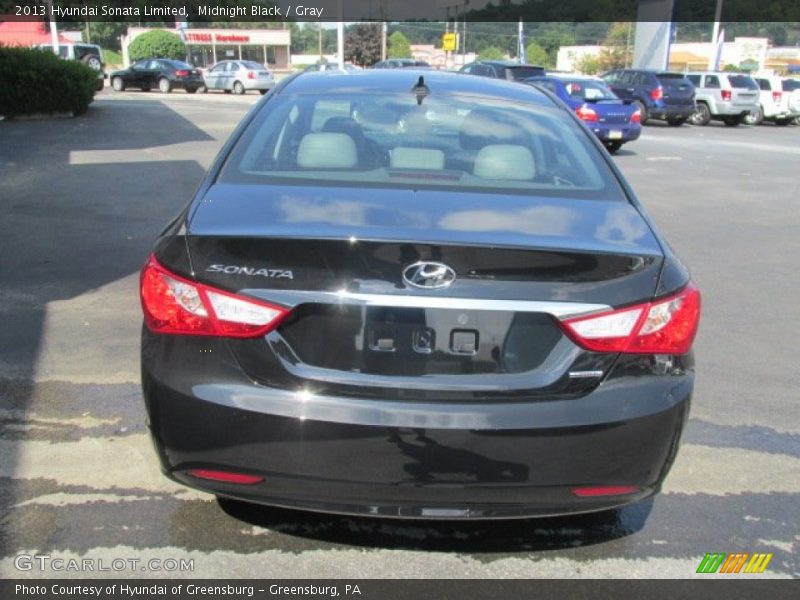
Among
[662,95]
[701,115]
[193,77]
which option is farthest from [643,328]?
[193,77]

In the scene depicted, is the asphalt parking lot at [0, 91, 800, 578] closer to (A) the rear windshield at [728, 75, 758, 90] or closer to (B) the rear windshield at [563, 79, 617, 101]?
(B) the rear windshield at [563, 79, 617, 101]

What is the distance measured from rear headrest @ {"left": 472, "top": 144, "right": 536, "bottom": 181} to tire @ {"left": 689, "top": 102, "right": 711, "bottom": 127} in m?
25.3

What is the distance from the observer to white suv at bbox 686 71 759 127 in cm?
2509

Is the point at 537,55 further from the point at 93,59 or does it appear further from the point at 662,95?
the point at 662,95

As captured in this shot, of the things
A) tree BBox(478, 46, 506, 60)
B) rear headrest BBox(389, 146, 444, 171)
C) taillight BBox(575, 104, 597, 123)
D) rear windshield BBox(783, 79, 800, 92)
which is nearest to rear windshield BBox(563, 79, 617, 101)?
taillight BBox(575, 104, 597, 123)

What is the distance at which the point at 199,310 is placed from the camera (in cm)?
235

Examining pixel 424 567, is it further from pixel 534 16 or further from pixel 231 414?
pixel 534 16

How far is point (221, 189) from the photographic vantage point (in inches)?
108

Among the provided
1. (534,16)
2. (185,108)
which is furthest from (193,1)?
(185,108)

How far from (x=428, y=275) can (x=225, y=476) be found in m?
0.91

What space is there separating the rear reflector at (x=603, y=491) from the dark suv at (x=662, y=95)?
23.4 metres

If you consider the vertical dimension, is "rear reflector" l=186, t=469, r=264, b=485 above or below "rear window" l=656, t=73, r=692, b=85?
below

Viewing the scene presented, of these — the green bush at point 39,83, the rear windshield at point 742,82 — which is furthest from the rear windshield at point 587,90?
the green bush at point 39,83

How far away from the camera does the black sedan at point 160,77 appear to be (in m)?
34.0
